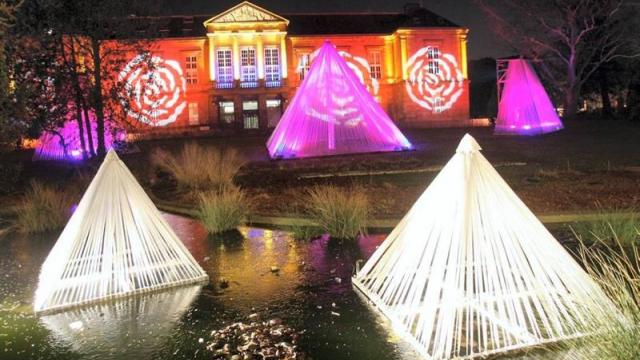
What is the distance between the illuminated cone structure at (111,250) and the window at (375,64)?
48350mm

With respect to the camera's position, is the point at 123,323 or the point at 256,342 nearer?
the point at 256,342

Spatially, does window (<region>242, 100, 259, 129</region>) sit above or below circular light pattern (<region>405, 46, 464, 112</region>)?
below

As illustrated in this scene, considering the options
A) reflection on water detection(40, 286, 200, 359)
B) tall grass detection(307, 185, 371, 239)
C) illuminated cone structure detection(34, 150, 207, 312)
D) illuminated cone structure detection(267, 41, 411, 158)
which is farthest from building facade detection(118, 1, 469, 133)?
reflection on water detection(40, 286, 200, 359)

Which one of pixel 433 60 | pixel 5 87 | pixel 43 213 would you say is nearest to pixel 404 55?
pixel 433 60

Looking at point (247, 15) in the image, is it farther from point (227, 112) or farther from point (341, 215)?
point (341, 215)

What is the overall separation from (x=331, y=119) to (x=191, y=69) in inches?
1253

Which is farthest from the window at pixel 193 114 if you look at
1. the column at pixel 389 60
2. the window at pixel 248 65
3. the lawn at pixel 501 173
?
the lawn at pixel 501 173

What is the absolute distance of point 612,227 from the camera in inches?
313

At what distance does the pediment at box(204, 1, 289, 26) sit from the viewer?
167ft

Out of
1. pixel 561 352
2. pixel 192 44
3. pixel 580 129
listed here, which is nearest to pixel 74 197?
pixel 561 352

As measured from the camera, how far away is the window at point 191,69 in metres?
51.4

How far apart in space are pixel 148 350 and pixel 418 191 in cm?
879

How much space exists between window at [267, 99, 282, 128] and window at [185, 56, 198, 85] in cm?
656

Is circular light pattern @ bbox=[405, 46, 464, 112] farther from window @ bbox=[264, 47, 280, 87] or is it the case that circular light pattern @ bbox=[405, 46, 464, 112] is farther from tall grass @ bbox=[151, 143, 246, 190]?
tall grass @ bbox=[151, 143, 246, 190]
